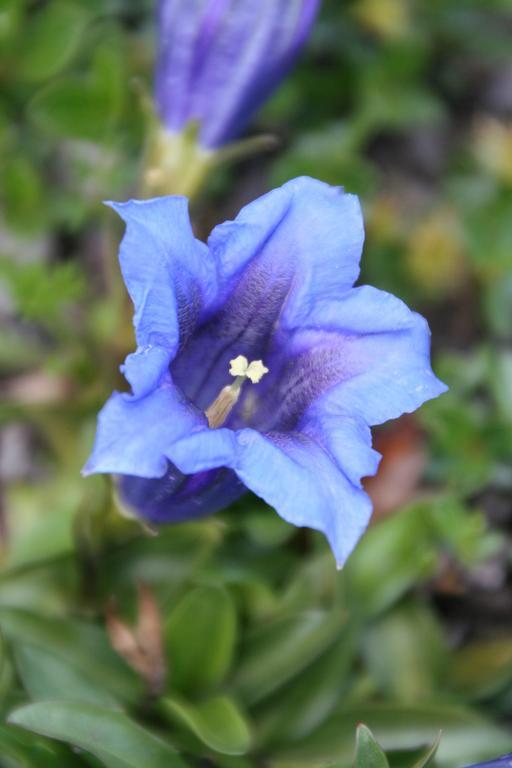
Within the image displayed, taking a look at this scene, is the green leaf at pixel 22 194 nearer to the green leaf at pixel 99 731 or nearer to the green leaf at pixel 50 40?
the green leaf at pixel 50 40

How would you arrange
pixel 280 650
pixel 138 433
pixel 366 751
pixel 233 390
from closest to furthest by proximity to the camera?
pixel 138 433 → pixel 366 751 → pixel 233 390 → pixel 280 650

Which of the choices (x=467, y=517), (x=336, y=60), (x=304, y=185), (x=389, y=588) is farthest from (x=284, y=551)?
(x=336, y=60)

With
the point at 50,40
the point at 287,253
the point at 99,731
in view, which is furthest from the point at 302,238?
the point at 50,40

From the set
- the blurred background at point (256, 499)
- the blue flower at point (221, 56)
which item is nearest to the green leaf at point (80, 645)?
the blurred background at point (256, 499)

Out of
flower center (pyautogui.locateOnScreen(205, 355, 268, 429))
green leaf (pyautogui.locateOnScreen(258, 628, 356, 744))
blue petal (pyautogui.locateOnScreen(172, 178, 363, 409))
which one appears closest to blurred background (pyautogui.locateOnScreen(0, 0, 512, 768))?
green leaf (pyautogui.locateOnScreen(258, 628, 356, 744))

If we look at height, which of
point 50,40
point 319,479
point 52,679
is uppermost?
point 50,40

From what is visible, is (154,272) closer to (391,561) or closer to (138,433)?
(138,433)

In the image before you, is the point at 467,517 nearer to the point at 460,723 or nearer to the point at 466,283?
the point at 460,723
